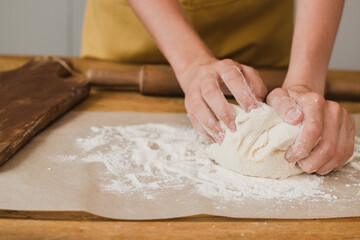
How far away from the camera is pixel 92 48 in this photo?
6.39 feet

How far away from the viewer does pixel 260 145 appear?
998 mm

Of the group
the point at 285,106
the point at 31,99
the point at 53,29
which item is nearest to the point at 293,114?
the point at 285,106

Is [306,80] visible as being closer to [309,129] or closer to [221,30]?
[309,129]

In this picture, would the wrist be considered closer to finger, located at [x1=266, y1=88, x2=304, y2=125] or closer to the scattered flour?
finger, located at [x1=266, y1=88, x2=304, y2=125]

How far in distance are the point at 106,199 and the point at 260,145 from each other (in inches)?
15.9

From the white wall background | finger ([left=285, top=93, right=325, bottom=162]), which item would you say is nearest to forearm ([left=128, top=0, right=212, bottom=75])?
finger ([left=285, top=93, right=325, bottom=162])

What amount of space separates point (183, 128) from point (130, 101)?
0.33m

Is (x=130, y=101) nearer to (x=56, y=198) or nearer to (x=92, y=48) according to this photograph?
(x=92, y=48)

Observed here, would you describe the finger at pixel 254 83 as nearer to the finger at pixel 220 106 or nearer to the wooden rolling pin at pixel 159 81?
the finger at pixel 220 106

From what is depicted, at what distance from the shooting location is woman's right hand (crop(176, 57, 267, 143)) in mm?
1002

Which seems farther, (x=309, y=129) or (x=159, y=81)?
(x=159, y=81)

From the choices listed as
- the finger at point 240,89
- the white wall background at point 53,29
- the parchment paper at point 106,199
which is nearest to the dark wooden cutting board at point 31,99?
→ the parchment paper at point 106,199

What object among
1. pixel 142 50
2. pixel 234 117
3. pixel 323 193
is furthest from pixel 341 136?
pixel 142 50

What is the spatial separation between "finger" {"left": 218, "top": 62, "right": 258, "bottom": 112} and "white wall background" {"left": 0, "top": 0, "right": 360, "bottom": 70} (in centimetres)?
228
